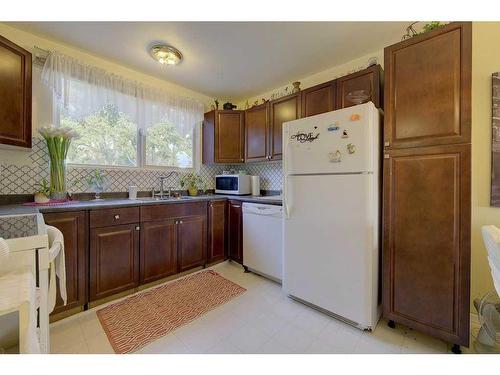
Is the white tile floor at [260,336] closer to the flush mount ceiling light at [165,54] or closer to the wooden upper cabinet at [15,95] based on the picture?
the wooden upper cabinet at [15,95]

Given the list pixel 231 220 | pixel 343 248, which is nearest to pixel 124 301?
pixel 231 220

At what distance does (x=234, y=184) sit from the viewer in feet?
Answer: 9.89

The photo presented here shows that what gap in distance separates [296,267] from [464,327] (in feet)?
3.58

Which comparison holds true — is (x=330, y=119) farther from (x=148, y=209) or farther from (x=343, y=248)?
(x=148, y=209)

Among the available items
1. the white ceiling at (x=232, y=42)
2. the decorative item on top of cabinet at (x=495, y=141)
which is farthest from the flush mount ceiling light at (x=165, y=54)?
the decorative item on top of cabinet at (x=495, y=141)

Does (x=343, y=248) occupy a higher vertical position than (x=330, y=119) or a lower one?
lower

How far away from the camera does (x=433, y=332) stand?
4.55 feet

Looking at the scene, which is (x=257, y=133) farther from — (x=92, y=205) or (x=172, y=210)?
(x=92, y=205)

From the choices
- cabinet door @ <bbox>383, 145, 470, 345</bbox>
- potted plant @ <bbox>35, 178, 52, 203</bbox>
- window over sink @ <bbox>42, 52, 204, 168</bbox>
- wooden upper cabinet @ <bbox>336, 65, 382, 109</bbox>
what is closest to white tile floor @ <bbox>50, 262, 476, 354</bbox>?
cabinet door @ <bbox>383, 145, 470, 345</bbox>

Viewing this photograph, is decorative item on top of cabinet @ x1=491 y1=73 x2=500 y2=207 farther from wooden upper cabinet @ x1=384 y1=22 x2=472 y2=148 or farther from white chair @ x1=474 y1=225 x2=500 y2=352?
white chair @ x1=474 y1=225 x2=500 y2=352

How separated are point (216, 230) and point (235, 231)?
9.7 inches

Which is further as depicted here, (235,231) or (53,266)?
(235,231)

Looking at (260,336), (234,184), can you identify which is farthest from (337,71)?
(260,336)

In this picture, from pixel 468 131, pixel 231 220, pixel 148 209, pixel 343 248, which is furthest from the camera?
pixel 231 220
